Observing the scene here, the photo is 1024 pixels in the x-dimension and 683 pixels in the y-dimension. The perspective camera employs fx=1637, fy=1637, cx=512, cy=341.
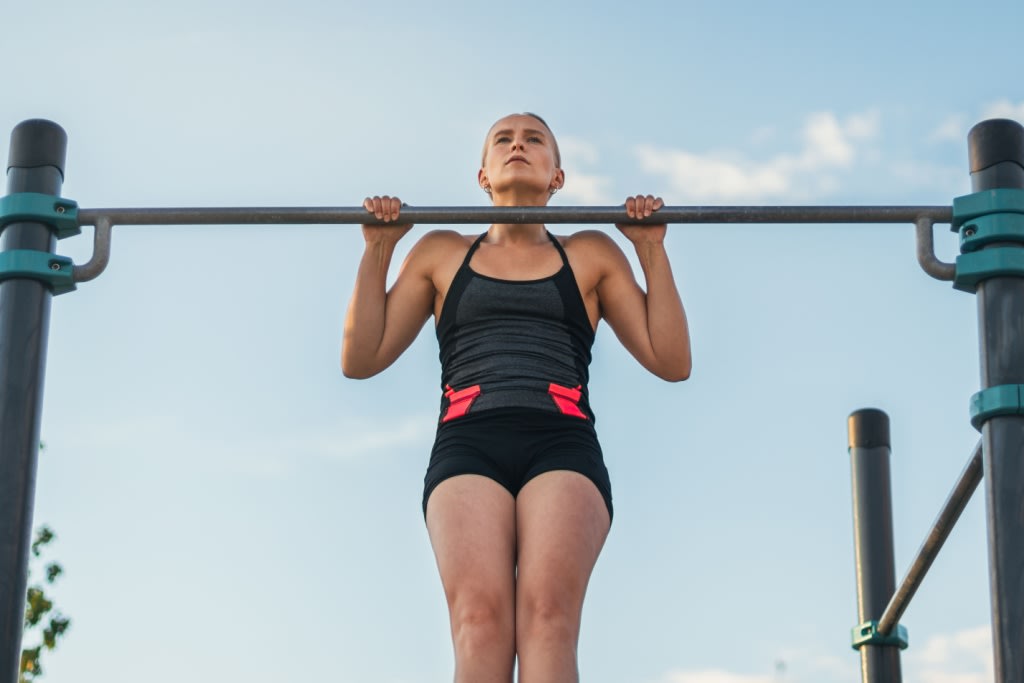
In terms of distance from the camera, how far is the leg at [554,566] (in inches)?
160

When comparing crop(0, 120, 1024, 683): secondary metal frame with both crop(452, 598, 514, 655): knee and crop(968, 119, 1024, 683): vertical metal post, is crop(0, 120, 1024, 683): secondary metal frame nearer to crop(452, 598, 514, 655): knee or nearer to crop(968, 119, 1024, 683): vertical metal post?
crop(968, 119, 1024, 683): vertical metal post

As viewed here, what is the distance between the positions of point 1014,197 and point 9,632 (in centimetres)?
279

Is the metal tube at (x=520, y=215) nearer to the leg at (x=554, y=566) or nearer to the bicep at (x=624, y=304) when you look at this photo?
the bicep at (x=624, y=304)

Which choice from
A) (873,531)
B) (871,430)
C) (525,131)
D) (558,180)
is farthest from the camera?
(871,430)

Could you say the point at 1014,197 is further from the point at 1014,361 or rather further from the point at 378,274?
the point at 378,274

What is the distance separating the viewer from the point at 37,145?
4.51 m

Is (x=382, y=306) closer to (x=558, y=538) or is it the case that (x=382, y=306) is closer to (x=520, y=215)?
(x=520, y=215)

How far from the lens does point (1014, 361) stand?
413 centimetres

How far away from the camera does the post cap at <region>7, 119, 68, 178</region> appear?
4.51 meters

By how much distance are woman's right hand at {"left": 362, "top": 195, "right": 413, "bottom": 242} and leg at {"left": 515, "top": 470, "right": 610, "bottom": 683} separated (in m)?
0.82

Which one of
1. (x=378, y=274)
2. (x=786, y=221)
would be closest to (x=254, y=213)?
(x=378, y=274)

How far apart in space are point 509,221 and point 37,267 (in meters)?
1.27

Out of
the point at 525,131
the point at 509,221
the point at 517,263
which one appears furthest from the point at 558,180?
the point at 509,221

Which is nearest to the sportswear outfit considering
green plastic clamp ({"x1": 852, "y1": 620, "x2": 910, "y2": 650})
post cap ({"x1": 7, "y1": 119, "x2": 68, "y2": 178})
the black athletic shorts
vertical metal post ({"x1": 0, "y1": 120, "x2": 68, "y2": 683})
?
the black athletic shorts
